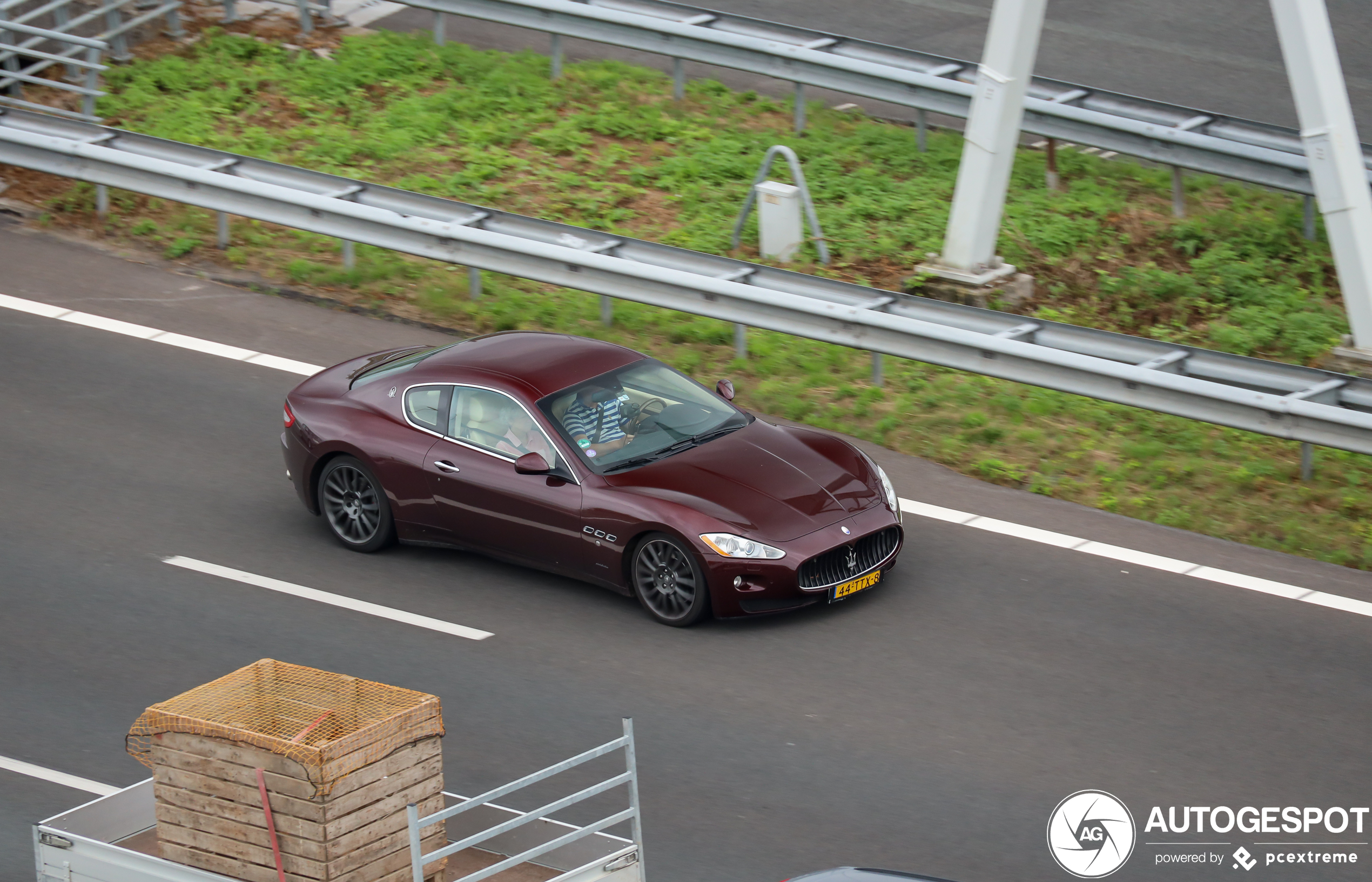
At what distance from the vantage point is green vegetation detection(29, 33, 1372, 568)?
1340 centimetres

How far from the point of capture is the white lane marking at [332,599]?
10.9m

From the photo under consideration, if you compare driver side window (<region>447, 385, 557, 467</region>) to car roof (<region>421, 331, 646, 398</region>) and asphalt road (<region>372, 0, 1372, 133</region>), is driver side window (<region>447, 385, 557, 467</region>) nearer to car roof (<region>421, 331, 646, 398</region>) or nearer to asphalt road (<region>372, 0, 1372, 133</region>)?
car roof (<region>421, 331, 646, 398</region>)

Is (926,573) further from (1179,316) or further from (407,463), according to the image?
(1179,316)

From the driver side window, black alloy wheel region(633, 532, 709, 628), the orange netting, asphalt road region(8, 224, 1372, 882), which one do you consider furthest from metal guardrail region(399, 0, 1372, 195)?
the orange netting

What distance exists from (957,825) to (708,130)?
38.6ft

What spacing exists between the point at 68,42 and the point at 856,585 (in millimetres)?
12094

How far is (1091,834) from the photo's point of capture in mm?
8812

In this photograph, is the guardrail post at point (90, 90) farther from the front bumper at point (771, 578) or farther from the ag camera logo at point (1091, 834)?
the ag camera logo at point (1091, 834)

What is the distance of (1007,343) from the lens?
13672mm

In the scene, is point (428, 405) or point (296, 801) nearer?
point (296, 801)

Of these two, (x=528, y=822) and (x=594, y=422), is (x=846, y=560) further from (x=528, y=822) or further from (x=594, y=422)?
(x=528, y=822)

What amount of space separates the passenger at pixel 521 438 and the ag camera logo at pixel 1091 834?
13.0 ft

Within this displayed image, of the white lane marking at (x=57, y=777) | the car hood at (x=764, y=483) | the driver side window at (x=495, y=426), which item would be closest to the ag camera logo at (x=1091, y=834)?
the car hood at (x=764, y=483)

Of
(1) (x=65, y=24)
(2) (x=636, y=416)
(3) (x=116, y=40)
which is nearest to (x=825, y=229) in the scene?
(2) (x=636, y=416)
